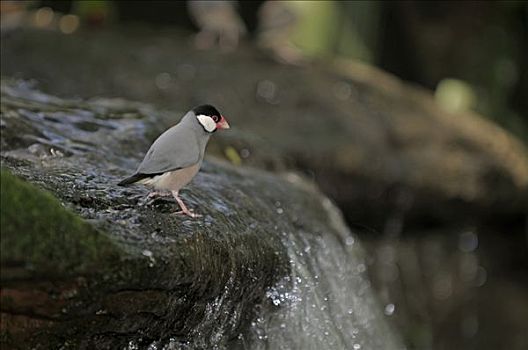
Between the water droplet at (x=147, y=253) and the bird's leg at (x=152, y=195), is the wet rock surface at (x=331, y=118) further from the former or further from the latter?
the water droplet at (x=147, y=253)

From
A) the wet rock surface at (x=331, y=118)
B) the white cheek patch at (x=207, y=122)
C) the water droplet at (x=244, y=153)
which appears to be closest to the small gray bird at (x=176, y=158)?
the white cheek patch at (x=207, y=122)

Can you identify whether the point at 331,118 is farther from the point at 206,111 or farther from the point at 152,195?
the point at 152,195

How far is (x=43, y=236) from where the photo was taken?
215 centimetres

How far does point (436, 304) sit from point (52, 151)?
17.4 ft

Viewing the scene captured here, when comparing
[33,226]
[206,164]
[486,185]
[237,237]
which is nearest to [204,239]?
[237,237]

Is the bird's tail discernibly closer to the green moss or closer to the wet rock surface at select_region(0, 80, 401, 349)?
the wet rock surface at select_region(0, 80, 401, 349)

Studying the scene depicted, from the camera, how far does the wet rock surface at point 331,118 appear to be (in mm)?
7176

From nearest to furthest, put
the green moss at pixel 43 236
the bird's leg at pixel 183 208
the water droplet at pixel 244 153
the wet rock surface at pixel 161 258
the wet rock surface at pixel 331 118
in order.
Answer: the green moss at pixel 43 236 < the wet rock surface at pixel 161 258 < the bird's leg at pixel 183 208 < the water droplet at pixel 244 153 < the wet rock surface at pixel 331 118

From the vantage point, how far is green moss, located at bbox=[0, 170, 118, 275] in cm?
210

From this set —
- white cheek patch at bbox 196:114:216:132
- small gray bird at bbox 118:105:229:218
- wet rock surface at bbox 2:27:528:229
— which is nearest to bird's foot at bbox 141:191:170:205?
small gray bird at bbox 118:105:229:218

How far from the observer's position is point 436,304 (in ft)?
27.1

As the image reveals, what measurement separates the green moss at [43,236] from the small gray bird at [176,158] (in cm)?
55

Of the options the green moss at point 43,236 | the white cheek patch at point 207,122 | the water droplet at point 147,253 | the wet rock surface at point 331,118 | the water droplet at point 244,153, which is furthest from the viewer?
the wet rock surface at point 331,118

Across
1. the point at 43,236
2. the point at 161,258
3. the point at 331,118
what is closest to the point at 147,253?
the point at 161,258
